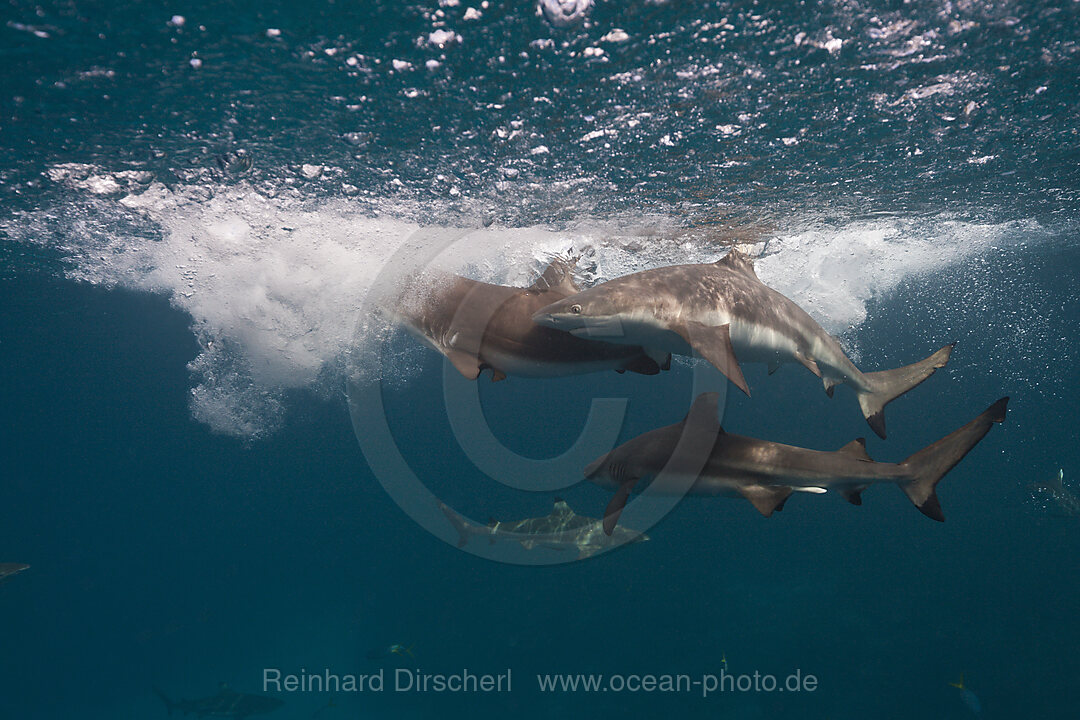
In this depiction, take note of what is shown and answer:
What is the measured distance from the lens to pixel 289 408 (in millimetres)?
57125

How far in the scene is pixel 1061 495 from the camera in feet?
48.1

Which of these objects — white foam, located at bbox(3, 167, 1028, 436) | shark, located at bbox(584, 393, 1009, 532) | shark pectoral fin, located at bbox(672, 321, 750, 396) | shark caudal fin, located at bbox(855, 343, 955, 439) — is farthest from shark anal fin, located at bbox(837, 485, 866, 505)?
white foam, located at bbox(3, 167, 1028, 436)

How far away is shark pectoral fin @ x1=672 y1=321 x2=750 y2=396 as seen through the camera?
3422mm

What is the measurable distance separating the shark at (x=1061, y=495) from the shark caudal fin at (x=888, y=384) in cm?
1438

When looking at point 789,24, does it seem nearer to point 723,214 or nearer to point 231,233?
point 723,214

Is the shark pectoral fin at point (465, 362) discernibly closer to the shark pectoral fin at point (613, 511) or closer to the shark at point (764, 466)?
the shark pectoral fin at point (613, 511)

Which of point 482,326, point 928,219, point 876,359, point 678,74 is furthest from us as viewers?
point 876,359

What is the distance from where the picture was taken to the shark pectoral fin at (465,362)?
3.38m

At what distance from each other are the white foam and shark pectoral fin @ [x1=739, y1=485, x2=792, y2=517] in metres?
6.68

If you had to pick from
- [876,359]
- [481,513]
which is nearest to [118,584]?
[481,513]

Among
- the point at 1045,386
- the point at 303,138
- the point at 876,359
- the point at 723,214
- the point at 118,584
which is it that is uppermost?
the point at 303,138

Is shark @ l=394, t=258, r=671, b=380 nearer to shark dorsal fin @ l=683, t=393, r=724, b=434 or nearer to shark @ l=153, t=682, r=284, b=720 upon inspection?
shark dorsal fin @ l=683, t=393, r=724, b=434

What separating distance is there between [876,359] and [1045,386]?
132ft

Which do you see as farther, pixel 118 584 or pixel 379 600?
pixel 118 584
